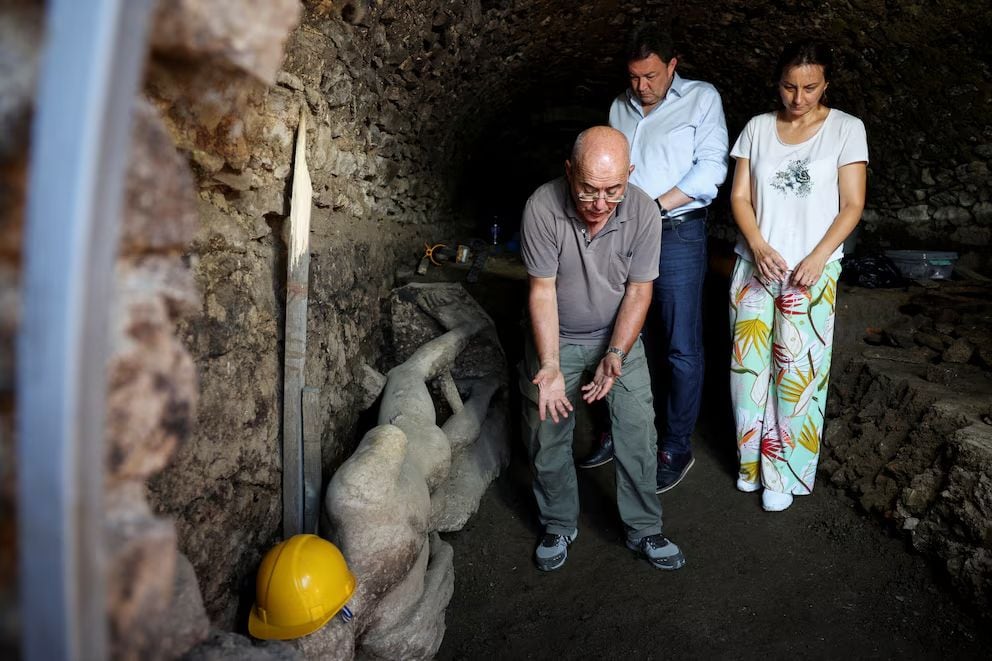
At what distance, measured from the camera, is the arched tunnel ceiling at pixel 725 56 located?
3734mm

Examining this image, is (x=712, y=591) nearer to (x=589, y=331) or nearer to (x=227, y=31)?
(x=589, y=331)

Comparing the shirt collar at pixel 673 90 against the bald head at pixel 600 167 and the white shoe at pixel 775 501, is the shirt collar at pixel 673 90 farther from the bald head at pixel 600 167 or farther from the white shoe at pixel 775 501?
the white shoe at pixel 775 501

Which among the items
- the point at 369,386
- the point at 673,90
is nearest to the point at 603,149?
the point at 673,90

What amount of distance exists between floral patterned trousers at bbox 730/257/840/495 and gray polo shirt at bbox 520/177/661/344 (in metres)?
0.65

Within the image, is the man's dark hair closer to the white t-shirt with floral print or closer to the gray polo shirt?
the white t-shirt with floral print

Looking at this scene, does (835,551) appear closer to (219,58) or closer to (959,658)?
(959,658)

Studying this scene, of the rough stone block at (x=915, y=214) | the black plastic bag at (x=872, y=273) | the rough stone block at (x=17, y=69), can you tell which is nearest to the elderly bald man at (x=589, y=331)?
the rough stone block at (x=17, y=69)

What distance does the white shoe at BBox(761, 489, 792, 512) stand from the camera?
10.6 feet

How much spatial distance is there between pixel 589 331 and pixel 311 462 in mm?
1188

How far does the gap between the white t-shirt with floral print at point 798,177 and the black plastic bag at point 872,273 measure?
1.68 meters

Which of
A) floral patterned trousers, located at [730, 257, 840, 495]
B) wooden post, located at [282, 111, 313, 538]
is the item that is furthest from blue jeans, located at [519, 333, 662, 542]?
wooden post, located at [282, 111, 313, 538]

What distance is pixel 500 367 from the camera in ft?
12.9

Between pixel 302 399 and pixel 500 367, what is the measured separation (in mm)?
1576

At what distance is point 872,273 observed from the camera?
437 cm
